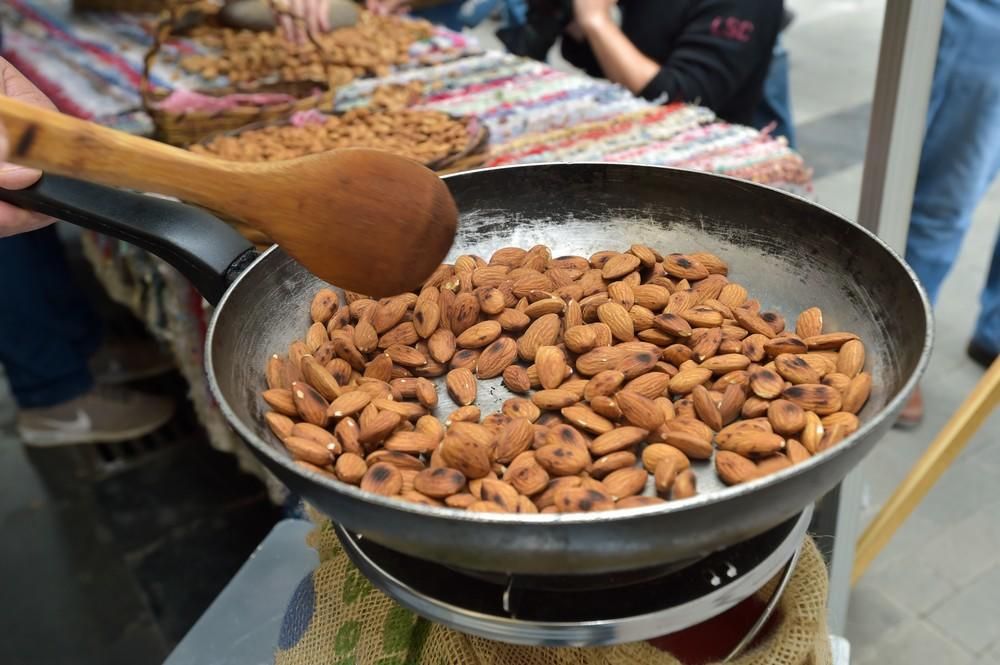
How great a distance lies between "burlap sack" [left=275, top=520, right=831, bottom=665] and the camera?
27.8 inches

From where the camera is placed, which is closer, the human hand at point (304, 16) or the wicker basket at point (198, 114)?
the wicker basket at point (198, 114)

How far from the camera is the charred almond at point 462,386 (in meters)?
0.78

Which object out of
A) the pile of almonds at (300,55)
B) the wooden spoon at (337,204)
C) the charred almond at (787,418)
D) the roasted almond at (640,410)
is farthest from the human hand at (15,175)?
the pile of almonds at (300,55)

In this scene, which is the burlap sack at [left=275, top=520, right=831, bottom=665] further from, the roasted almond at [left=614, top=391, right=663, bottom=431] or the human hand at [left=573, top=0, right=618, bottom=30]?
Answer: the human hand at [left=573, top=0, right=618, bottom=30]

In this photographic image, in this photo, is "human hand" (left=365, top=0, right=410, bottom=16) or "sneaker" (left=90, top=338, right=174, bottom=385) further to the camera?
"human hand" (left=365, top=0, right=410, bottom=16)

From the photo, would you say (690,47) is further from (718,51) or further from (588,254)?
(588,254)

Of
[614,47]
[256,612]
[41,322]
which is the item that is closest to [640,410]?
[256,612]

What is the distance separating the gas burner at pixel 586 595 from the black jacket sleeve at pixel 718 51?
1.58 meters

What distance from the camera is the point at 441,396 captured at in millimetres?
815

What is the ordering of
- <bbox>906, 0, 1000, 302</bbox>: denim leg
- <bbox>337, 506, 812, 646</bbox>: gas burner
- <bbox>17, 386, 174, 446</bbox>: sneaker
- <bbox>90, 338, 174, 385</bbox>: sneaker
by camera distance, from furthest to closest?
<bbox>90, 338, 174, 385</bbox>: sneaker < <bbox>17, 386, 174, 446</bbox>: sneaker < <bbox>906, 0, 1000, 302</bbox>: denim leg < <bbox>337, 506, 812, 646</bbox>: gas burner

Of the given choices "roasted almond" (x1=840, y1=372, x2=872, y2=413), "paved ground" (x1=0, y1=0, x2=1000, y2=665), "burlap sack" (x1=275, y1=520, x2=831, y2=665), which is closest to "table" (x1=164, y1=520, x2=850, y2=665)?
"burlap sack" (x1=275, y1=520, x2=831, y2=665)

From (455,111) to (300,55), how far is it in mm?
553

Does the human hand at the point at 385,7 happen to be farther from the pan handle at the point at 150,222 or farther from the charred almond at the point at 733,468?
the charred almond at the point at 733,468

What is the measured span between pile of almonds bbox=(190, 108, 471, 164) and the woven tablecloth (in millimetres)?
110
